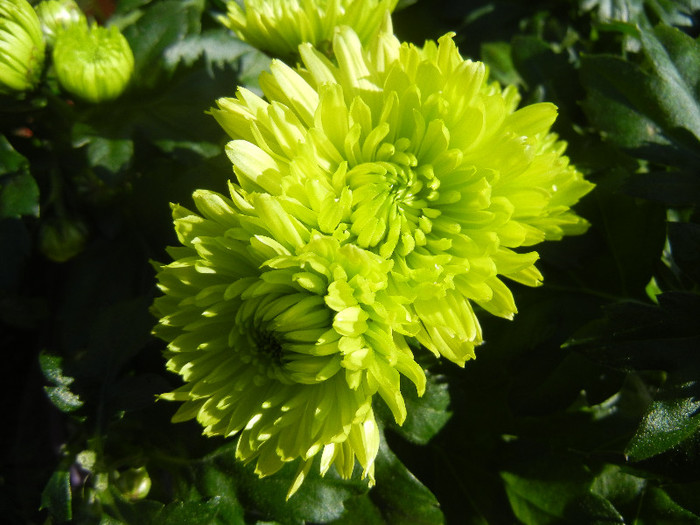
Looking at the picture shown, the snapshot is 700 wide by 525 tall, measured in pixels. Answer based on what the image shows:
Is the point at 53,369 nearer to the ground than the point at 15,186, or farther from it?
nearer to the ground

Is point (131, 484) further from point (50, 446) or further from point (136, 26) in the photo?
point (136, 26)

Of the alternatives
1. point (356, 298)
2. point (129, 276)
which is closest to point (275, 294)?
point (356, 298)

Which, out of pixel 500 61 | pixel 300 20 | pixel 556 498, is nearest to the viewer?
pixel 300 20

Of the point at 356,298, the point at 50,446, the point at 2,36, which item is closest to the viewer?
the point at 356,298

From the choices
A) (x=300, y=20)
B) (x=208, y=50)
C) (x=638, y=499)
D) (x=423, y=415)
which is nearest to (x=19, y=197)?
(x=208, y=50)

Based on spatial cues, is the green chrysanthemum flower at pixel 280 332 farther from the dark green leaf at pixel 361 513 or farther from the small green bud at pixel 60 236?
the small green bud at pixel 60 236

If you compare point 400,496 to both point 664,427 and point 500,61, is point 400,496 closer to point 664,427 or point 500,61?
point 664,427

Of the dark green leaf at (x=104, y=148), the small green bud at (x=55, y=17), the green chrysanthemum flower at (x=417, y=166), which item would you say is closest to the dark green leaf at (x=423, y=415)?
the green chrysanthemum flower at (x=417, y=166)
